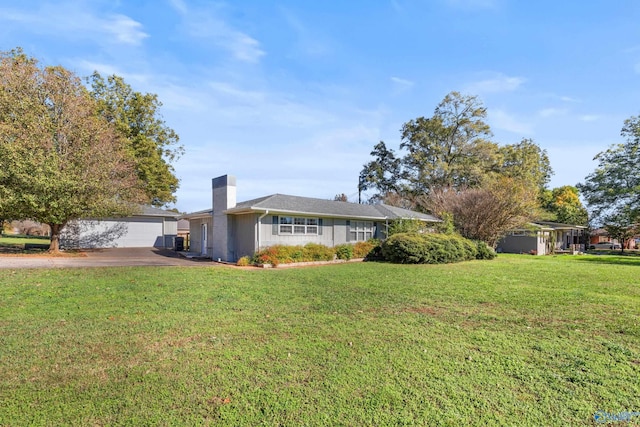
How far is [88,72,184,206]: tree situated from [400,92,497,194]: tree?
2447 centimetres

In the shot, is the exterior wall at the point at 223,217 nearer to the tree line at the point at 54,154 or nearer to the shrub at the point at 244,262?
the shrub at the point at 244,262

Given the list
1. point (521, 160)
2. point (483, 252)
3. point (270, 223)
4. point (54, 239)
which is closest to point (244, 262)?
point (270, 223)

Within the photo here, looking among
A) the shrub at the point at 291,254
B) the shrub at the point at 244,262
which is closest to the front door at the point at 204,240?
the shrub at the point at 244,262

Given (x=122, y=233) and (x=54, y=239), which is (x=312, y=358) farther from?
(x=122, y=233)

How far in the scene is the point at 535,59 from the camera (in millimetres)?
11695

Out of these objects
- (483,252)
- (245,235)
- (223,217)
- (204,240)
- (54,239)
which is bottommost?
(483,252)

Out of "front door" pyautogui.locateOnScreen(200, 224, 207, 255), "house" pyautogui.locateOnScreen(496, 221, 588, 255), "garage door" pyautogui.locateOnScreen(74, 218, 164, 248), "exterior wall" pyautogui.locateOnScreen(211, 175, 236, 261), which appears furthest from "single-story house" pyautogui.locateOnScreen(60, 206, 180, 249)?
"house" pyautogui.locateOnScreen(496, 221, 588, 255)

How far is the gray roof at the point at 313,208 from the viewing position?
53.0 ft

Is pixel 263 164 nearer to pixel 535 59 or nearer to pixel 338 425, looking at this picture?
pixel 535 59

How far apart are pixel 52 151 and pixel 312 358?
1770 cm

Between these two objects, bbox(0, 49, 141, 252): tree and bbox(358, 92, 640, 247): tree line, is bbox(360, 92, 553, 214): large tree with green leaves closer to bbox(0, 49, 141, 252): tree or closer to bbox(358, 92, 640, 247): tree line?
bbox(358, 92, 640, 247): tree line

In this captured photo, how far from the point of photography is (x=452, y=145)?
3528 centimetres

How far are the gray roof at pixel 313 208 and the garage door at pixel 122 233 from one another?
1138cm

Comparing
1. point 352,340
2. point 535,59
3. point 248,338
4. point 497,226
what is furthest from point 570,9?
point 497,226
